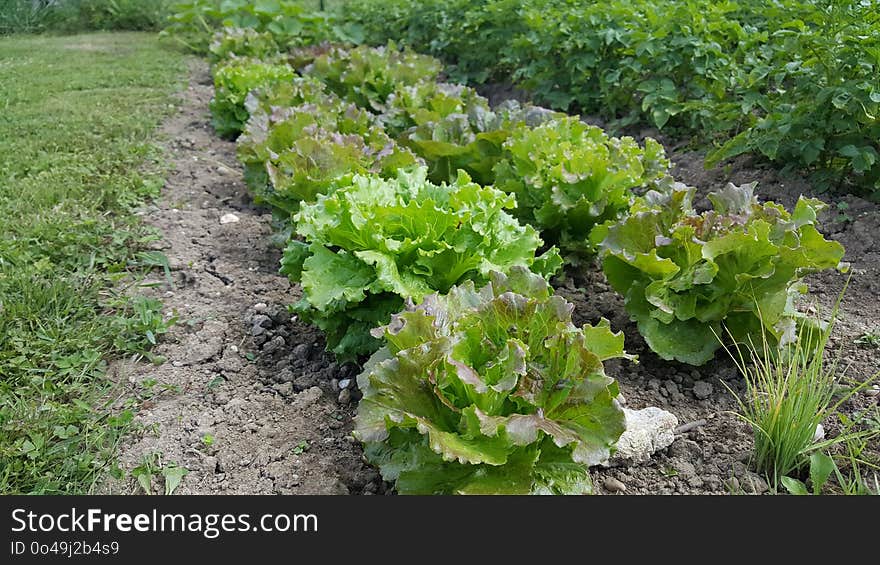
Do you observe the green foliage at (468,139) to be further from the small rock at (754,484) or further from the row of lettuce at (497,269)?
the small rock at (754,484)

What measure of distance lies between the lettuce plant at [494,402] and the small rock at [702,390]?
819 mm

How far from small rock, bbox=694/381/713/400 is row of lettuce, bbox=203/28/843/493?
0.43 ft

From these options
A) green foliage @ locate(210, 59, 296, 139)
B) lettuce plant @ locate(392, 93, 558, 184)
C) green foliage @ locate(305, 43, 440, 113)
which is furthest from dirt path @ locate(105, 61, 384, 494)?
green foliage @ locate(305, 43, 440, 113)

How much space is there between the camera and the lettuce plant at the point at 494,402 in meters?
2.42

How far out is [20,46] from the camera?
601 cm

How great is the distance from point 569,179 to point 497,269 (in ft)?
3.54

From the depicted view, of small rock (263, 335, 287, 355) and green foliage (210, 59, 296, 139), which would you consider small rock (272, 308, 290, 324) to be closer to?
small rock (263, 335, 287, 355)

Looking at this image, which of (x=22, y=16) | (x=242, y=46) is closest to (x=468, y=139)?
(x=22, y=16)

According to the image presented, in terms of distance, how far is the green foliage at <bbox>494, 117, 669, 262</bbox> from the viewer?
13.5 feet

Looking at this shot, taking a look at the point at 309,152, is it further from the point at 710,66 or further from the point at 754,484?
the point at 710,66

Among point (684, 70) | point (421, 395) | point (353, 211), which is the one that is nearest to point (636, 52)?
point (684, 70)

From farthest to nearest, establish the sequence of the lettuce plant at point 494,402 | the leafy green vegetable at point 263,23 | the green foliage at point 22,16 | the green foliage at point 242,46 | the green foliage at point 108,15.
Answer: the leafy green vegetable at point 263,23 < the green foliage at point 242,46 < the green foliage at point 108,15 < the green foliage at point 22,16 < the lettuce plant at point 494,402

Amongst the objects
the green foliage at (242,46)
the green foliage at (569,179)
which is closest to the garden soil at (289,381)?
the green foliage at (569,179)
